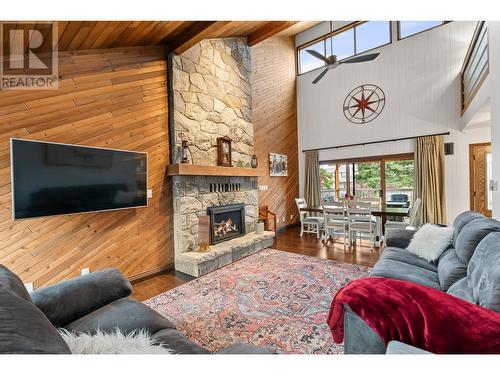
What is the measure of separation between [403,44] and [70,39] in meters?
6.82

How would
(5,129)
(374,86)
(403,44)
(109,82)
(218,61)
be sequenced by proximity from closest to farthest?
(5,129) → (109,82) → (218,61) → (403,44) → (374,86)

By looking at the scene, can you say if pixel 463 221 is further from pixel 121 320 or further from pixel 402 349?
pixel 121 320

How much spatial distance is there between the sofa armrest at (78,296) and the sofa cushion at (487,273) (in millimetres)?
2178

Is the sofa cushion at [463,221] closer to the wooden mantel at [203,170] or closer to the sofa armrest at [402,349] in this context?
the sofa armrest at [402,349]

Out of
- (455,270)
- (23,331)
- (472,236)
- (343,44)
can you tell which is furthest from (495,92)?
(343,44)

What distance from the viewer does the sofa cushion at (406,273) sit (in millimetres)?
1898

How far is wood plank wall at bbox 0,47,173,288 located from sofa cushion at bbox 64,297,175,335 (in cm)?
148

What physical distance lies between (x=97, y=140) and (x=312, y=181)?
5715 millimetres

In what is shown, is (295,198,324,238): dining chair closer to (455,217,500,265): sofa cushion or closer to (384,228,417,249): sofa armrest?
(384,228,417,249): sofa armrest

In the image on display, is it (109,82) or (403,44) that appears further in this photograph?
(403,44)

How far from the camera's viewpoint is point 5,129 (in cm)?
220

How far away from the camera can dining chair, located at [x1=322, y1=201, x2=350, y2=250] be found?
4684 millimetres
